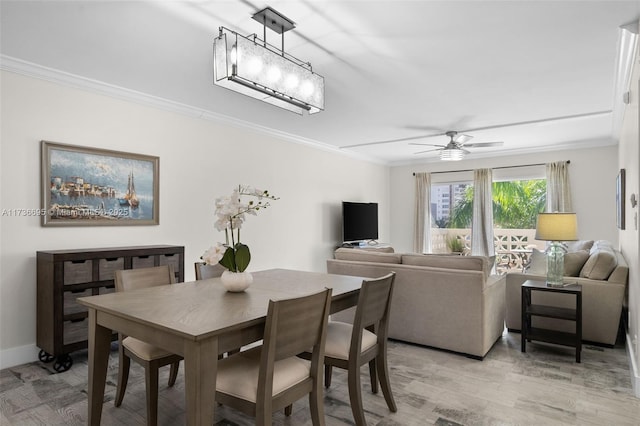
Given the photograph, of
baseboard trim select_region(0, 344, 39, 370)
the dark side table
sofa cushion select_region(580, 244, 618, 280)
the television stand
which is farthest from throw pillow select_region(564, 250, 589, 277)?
baseboard trim select_region(0, 344, 39, 370)

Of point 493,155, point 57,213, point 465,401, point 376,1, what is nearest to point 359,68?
point 376,1

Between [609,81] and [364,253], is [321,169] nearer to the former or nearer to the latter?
[364,253]

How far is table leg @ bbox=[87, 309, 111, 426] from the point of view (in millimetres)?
2055

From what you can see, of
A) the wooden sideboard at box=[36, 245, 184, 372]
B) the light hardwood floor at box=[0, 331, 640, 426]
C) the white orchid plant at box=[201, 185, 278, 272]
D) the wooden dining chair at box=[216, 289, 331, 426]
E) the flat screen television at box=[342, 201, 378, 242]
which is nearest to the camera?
the wooden dining chair at box=[216, 289, 331, 426]

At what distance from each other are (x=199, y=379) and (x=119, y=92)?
3.30 metres

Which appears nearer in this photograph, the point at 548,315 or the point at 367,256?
the point at 548,315

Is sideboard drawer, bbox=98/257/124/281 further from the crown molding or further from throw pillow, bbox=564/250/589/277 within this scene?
throw pillow, bbox=564/250/589/277

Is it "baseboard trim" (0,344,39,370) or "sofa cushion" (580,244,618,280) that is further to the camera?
"sofa cushion" (580,244,618,280)

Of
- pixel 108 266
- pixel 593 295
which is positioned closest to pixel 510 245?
pixel 593 295

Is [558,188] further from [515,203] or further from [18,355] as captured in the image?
[18,355]

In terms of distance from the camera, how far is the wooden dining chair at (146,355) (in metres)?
2.08

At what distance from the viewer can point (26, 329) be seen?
10.7 ft

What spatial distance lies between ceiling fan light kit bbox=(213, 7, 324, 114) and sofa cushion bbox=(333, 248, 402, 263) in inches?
70.9

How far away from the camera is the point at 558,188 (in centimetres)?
655
